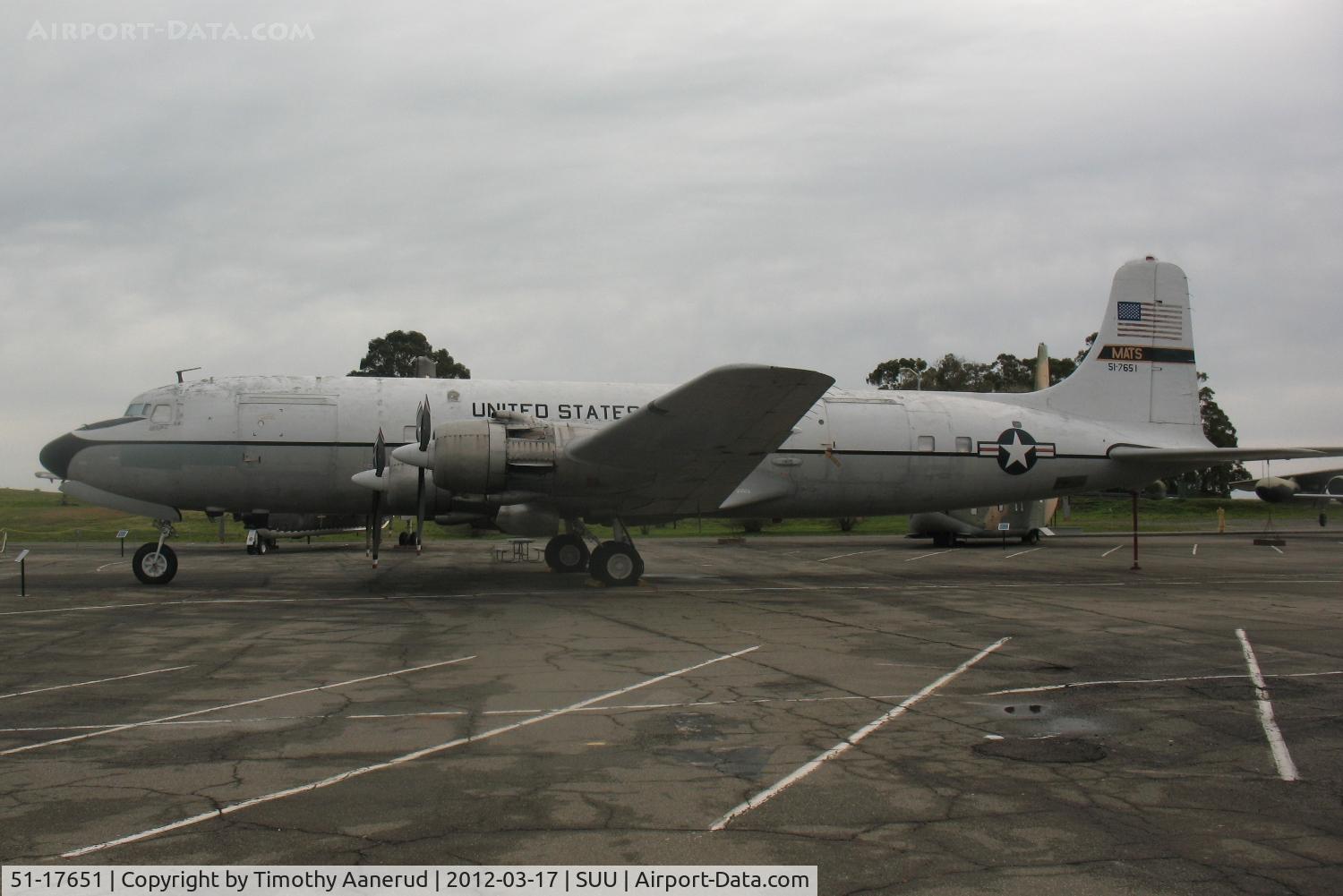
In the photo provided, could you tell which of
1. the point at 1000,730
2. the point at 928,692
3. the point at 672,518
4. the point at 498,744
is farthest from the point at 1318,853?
the point at 672,518

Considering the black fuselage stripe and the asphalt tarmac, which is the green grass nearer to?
the black fuselage stripe

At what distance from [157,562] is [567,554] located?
7470mm

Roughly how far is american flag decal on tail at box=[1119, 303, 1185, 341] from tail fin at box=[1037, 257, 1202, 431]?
20 millimetres

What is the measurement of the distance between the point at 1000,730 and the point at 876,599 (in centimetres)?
922

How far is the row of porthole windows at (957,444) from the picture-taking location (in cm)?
1975

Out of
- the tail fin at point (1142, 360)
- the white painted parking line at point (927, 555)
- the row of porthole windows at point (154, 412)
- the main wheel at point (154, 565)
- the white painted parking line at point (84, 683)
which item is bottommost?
the white painted parking line at point (927, 555)

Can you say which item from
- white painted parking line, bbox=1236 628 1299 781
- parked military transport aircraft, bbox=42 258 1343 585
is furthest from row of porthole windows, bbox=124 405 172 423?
white painted parking line, bbox=1236 628 1299 781

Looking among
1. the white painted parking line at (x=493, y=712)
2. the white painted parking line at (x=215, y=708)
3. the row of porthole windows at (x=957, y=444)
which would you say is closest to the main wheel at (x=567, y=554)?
the row of porthole windows at (x=957, y=444)

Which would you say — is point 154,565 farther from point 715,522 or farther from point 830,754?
point 715,522

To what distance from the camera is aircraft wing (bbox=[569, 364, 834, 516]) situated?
14.3 meters

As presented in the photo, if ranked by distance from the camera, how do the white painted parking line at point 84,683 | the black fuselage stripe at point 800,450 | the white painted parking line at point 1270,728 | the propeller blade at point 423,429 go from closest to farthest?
the white painted parking line at point 1270,728
the white painted parking line at point 84,683
the propeller blade at point 423,429
the black fuselage stripe at point 800,450

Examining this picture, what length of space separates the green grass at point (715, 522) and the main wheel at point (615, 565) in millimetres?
18688

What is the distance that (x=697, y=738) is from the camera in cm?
677
